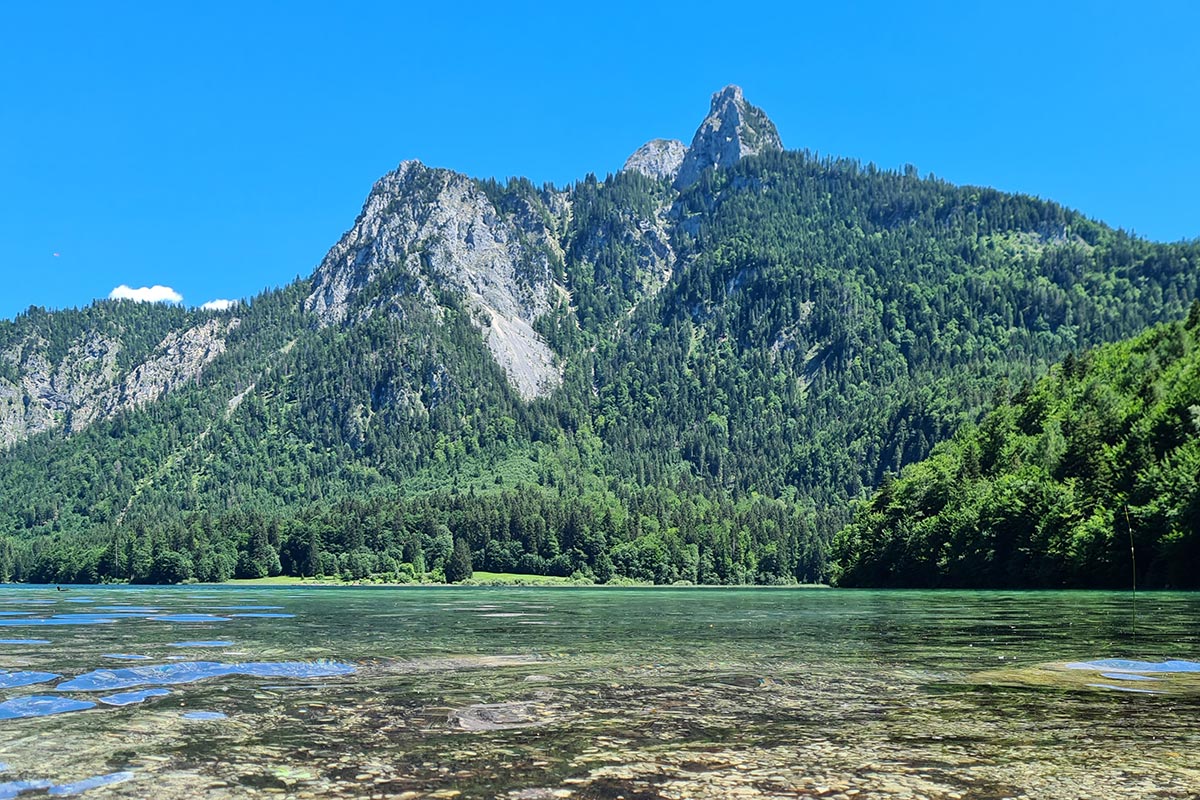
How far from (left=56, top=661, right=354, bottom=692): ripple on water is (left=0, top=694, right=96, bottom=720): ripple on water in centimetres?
133

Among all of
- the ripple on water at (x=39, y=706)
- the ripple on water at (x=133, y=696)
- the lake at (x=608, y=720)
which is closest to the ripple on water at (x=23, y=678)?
the lake at (x=608, y=720)

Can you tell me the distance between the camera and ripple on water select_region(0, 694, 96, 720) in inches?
650

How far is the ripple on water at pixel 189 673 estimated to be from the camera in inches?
815

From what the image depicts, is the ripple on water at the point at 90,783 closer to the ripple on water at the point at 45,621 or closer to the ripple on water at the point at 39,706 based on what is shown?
the ripple on water at the point at 39,706

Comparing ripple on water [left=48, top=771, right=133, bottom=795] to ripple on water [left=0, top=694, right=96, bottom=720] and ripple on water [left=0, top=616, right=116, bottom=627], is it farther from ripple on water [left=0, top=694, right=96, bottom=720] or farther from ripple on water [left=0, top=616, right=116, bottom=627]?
ripple on water [left=0, top=616, right=116, bottom=627]

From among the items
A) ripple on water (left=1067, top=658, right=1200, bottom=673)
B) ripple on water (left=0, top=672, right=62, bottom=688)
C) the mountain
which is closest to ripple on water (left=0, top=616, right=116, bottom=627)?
ripple on water (left=0, top=672, right=62, bottom=688)

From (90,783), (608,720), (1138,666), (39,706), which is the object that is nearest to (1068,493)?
(1138,666)

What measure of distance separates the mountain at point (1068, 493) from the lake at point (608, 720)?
204 ft

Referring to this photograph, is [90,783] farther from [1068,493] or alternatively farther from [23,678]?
[1068,493]

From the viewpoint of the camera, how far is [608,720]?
51.0 feet

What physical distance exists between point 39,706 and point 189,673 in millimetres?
5656

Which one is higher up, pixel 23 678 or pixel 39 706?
pixel 39 706

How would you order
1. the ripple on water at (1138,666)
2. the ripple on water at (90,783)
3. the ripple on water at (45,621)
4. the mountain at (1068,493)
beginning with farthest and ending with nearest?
the mountain at (1068,493)
the ripple on water at (45,621)
the ripple on water at (1138,666)
the ripple on water at (90,783)

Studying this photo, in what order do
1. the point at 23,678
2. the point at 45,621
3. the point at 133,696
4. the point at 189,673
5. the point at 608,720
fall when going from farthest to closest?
the point at 45,621 → the point at 189,673 → the point at 23,678 → the point at 133,696 → the point at 608,720
